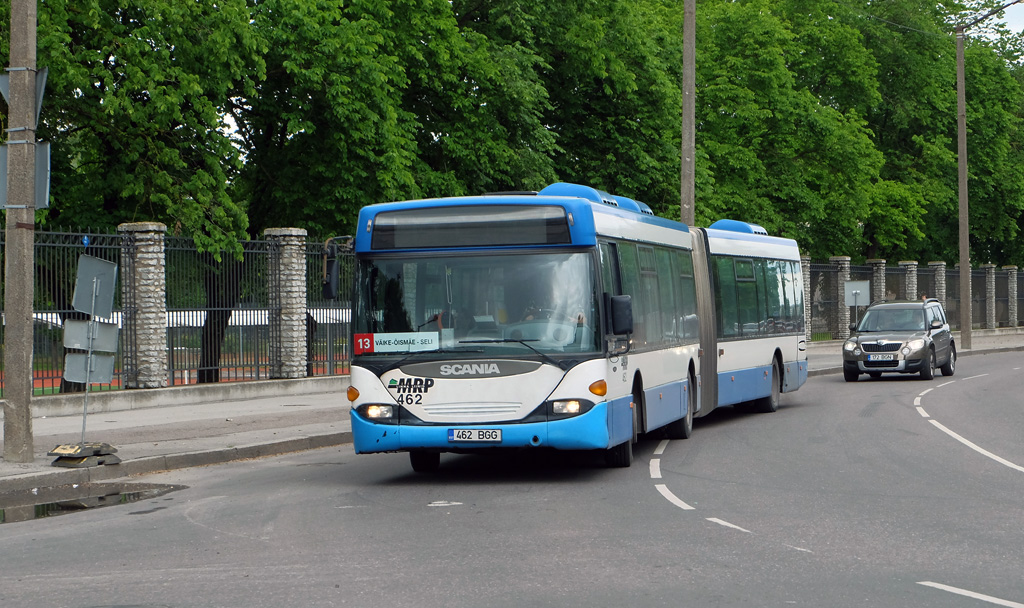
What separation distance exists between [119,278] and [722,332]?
9769mm

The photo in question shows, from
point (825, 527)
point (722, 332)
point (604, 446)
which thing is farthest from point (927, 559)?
point (722, 332)

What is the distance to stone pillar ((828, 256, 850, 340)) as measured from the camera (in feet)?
149

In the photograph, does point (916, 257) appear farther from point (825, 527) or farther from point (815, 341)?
point (825, 527)

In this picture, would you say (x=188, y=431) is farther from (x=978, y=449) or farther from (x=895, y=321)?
(x=895, y=321)

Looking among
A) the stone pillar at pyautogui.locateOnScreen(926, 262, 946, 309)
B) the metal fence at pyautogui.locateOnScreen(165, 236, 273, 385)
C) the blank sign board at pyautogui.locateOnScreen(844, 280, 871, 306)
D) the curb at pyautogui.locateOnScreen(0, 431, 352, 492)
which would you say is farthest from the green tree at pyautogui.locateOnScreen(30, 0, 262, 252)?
the stone pillar at pyautogui.locateOnScreen(926, 262, 946, 309)

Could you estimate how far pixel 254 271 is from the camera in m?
24.0

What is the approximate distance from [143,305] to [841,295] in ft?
99.2

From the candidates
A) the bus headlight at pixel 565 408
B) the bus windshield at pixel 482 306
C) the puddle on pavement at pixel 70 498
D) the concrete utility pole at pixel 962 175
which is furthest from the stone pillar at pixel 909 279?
the puddle on pavement at pixel 70 498

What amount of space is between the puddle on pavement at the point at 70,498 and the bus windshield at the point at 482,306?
2450 mm

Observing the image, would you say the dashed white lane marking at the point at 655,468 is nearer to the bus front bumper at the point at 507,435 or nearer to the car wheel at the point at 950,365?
the bus front bumper at the point at 507,435

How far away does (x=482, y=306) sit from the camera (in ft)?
40.7

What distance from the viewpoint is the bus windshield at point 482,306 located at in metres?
12.3

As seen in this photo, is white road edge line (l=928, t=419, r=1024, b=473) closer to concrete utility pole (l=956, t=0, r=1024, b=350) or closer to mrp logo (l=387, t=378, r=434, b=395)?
mrp logo (l=387, t=378, r=434, b=395)

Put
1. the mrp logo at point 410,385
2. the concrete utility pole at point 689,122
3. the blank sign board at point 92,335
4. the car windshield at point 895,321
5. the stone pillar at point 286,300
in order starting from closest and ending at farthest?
the mrp logo at point 410,385, the blank sign board at point 92,335, the stone pillar at point 286,300, the concrete utility pole at point 689,122, the car windshield at point 895,321
